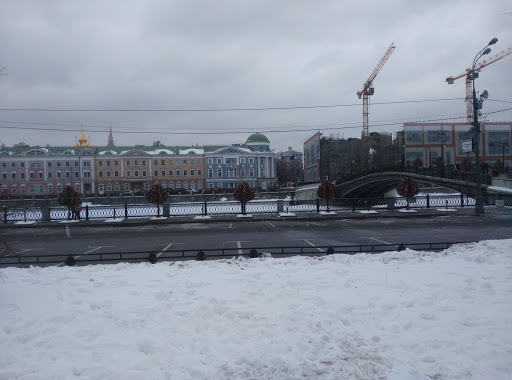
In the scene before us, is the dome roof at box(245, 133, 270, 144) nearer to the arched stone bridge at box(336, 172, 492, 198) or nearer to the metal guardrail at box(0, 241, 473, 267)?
the arched stone bridge at box(336, 172, 492, 198)

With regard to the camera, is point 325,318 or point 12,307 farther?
point 12,307

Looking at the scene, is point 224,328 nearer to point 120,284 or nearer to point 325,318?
point 325,318

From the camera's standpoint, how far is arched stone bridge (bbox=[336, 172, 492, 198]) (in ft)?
98.3

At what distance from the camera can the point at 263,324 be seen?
504 centimetres

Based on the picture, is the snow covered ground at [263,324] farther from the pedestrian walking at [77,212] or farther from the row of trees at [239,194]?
the pedestrian walking at [77,212]

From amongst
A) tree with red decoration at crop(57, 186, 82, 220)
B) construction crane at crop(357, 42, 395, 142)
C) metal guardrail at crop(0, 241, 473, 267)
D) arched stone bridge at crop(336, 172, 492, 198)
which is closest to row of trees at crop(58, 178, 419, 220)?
tree with red decoration at crop(57, 186, 82, 220)

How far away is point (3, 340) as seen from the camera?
15.2 feet

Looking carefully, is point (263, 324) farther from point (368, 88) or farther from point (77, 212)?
point (368, 88)

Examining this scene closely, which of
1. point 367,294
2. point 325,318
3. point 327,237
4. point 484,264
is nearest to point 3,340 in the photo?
point 325,318

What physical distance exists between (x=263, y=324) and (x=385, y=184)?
42.0 meters

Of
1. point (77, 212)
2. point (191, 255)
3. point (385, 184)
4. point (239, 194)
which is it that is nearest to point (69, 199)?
point (77, 212)

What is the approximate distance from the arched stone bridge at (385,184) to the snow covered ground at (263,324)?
25426 mm

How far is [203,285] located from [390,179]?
3562cm

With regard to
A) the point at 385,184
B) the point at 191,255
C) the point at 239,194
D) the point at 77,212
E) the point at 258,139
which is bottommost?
the point at 191,255
